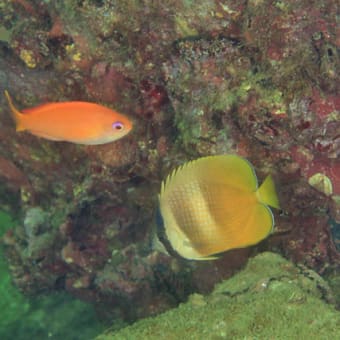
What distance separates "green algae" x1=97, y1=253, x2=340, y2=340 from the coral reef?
51 centimetres

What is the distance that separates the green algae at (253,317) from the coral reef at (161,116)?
1.68 feet

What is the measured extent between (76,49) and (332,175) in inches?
94.0

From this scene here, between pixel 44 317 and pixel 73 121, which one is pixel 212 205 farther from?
pixel 44 317

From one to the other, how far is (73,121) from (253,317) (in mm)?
1805

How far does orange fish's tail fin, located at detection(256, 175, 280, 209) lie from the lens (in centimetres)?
249

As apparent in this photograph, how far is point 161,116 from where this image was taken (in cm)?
364

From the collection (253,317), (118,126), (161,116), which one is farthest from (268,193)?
(161,116)

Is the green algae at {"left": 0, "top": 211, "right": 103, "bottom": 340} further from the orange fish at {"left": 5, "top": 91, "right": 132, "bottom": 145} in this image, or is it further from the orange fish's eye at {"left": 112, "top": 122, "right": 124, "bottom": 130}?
the orange fish's eye at {"left": 112, "top": 122, "right": 124, "bottom": 130}

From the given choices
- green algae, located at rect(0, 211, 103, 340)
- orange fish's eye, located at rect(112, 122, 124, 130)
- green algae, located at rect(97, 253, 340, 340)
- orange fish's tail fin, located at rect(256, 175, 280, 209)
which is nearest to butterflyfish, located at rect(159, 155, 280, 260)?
orange fish's tail fin, located at rect(256, 175, 280, 209)

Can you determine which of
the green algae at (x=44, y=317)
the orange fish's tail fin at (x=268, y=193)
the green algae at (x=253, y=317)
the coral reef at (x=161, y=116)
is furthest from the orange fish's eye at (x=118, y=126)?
the green algae at (x=44, y=317)

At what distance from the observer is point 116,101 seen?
3.70 metres

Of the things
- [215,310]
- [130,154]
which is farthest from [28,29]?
[215,310]

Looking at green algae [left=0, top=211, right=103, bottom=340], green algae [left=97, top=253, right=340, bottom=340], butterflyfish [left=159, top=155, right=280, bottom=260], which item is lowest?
green algae [left=0, top=211, right=103, bottom=340]

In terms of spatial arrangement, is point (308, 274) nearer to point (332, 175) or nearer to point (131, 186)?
point (332, 175)
